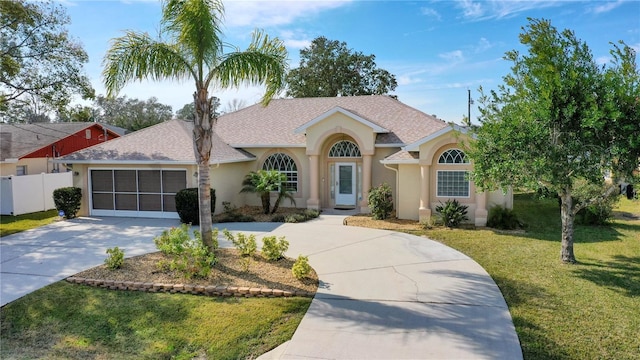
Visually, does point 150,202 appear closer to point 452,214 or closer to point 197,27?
point 197,27

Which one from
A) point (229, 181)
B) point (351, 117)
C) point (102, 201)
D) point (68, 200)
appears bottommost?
point (102, 201)

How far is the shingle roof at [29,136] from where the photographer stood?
27.3 meters

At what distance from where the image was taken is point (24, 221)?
18484 mm

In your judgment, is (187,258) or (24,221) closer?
(187,258)

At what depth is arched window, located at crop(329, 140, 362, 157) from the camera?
67.0ft

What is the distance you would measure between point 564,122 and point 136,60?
1052 centimetres

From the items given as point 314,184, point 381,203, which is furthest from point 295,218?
point 381,203

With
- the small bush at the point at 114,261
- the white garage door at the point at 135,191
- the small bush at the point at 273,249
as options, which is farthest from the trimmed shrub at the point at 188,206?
the small bush at the point at 273,249

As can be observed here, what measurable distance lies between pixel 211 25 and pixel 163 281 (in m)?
6.38

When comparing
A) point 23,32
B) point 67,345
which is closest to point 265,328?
point 67,345

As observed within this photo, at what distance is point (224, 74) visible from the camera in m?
11.1

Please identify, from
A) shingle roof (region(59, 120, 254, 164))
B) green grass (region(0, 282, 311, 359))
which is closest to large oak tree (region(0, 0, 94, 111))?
shingle roof (region(59, 120, 254, 164))

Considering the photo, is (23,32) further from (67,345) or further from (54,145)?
(67,345)

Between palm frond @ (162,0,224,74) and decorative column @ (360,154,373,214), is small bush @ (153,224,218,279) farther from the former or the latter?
decorative column @ (360,154,373,214)
